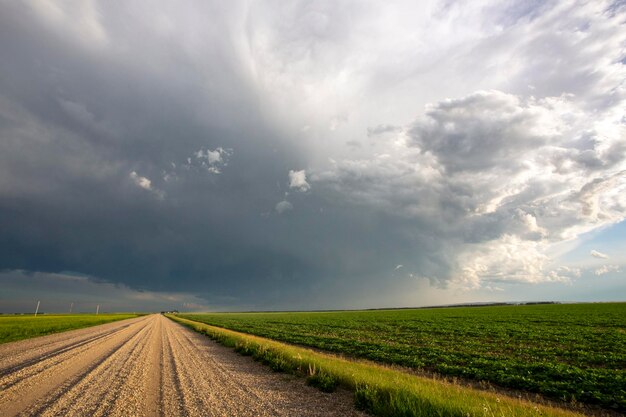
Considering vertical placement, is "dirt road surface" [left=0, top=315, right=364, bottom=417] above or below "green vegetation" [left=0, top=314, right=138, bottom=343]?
below

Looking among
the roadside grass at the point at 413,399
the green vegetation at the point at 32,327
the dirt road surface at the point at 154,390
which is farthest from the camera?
the green vegetation at the point at 32,327

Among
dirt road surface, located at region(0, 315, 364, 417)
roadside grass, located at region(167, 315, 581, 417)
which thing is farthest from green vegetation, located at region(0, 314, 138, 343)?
roadside grass, located at region(167, 315, 581, 417)

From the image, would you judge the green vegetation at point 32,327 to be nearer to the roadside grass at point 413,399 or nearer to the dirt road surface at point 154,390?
the dirt road surface at point 154,390

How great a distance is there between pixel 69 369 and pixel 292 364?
37.7ft

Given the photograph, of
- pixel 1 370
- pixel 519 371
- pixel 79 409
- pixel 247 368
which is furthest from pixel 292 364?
pixel 1 370

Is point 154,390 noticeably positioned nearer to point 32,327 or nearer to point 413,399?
point 413,399

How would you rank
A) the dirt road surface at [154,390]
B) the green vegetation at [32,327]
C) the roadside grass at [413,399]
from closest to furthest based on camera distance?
the roadside grass at [413,399] → the dirt road surface at [154,390] → the green vegetation at [32,327]

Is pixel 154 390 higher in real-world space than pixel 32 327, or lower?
lower

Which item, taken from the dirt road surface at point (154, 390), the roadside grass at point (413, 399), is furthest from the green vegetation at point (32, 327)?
the roadside grass at point (413, 399)

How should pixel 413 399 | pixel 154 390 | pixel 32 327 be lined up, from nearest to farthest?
pixel 413 399 → pixel 154 390 → pixel 32 327

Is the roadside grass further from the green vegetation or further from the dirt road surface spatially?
the green vegetation

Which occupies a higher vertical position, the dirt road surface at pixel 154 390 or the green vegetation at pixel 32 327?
the green vegetation at pixel 32 327

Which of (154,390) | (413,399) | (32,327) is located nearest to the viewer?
(413,399)

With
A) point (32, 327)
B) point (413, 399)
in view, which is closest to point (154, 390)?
point (413, 399)
